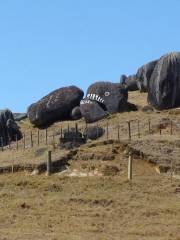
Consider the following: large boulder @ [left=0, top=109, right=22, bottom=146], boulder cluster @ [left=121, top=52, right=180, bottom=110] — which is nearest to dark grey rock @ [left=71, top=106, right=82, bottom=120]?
large boulder @ [left=0, top=109, right=22, bottom=146]

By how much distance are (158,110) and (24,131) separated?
10.1m

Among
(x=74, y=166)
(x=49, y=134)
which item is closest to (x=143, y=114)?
(x=49, y=134)

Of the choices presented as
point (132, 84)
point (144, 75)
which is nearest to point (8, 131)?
point (144, 75)

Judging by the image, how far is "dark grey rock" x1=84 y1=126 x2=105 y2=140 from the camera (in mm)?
43781

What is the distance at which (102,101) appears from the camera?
51500 mm

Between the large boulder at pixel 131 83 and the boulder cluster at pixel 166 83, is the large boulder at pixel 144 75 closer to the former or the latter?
the large boulder at pixel 131 83

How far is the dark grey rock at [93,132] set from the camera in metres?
43.8

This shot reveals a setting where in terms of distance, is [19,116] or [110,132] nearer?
[110,132]

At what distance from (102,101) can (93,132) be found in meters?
7.65

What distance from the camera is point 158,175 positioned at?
1320 inches

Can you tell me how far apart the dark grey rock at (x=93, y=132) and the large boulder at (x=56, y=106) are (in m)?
9.09

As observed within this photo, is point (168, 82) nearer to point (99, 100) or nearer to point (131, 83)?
point (99, 100)

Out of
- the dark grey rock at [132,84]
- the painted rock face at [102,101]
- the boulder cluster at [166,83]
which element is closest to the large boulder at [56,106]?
the painted rock face at [102,101]

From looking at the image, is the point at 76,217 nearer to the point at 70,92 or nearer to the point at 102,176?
the point at 102,176
